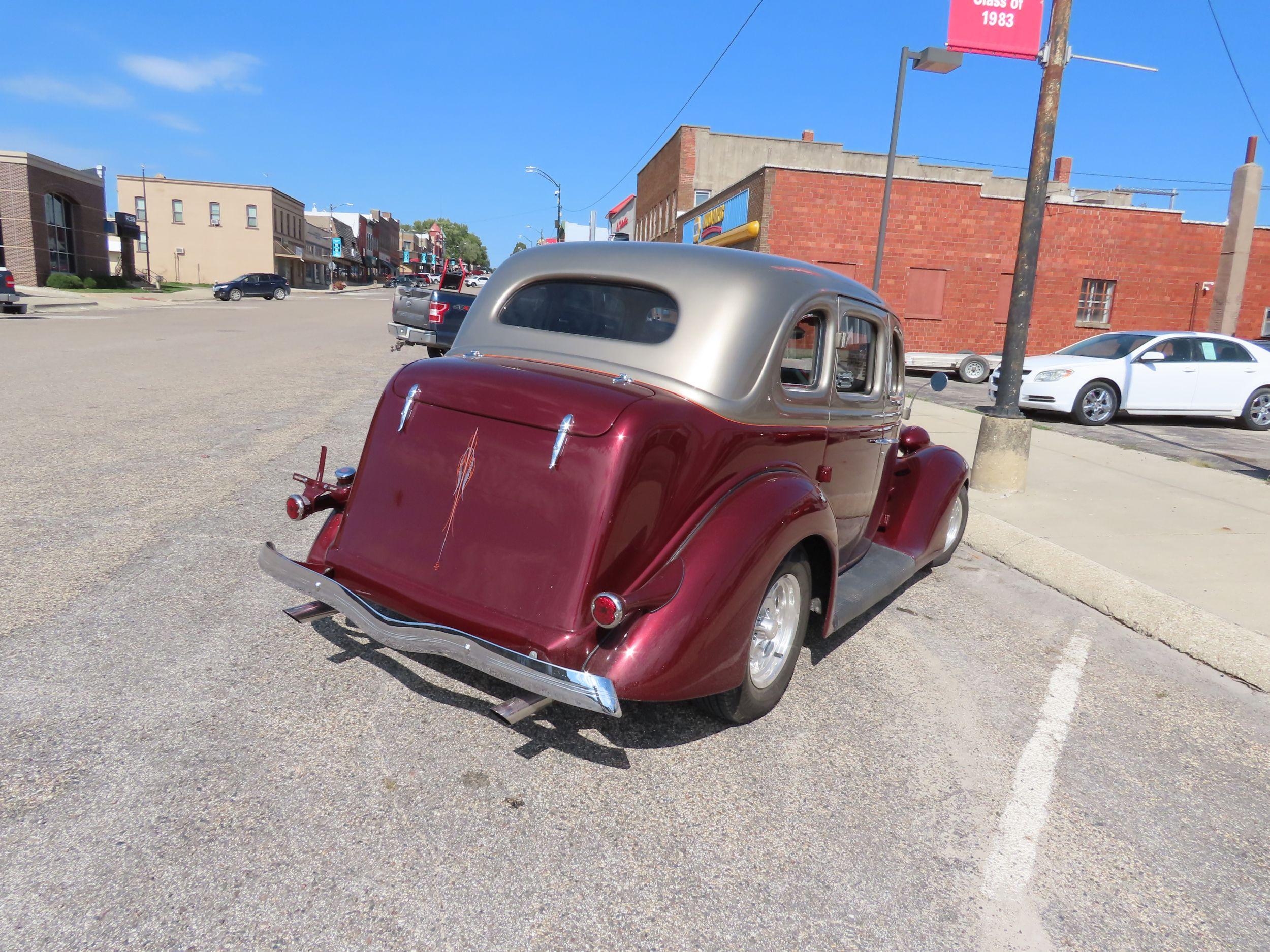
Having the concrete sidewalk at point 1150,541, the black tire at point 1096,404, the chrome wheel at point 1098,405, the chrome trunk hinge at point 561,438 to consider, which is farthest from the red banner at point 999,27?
the chrome trunk hinge at point 561,438

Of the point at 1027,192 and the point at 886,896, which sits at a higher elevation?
the point at 1027,192

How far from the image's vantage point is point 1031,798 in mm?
3096

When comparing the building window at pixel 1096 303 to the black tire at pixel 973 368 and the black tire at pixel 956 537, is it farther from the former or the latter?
the black tire at pixel 956 537

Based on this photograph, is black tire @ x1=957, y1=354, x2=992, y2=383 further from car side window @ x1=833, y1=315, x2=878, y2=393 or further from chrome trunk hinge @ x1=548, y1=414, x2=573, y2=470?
chrome trunk hinge @ x1=548, y1=414, x2=573, y2=470

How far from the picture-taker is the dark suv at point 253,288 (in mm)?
44594

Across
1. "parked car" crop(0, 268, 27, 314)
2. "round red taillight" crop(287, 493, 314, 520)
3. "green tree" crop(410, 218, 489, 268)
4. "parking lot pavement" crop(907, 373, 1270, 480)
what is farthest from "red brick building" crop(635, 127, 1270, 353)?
"green tree" crop(410, 218, 489, 268)

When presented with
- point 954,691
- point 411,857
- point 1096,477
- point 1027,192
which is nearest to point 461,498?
point 411,857

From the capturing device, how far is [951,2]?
9656mm

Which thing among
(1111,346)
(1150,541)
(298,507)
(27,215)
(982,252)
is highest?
(27,215)

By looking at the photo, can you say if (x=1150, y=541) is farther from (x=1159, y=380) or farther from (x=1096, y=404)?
(x=1159, y=380)

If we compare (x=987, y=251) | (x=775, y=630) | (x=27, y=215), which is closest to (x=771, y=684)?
(x=775, y=630)

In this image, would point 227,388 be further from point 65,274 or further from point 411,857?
point 65,274

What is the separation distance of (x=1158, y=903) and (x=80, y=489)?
21.4ft

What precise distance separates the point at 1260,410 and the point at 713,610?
1457 centimetres
